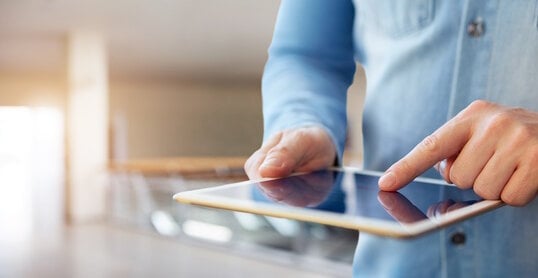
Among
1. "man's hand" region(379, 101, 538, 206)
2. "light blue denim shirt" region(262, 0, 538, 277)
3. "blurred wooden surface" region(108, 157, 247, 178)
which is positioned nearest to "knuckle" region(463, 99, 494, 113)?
"man's hand" region(379, 101, 538, 206)

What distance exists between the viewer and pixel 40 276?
2.97m

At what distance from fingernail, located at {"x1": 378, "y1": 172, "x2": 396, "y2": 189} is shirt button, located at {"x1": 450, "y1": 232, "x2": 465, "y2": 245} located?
0.55ft

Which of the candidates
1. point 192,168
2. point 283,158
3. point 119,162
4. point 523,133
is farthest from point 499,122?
point 119,162

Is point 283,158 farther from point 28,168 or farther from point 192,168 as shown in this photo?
point 192,168

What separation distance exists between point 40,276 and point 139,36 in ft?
5.52

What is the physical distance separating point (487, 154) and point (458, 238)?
0.58 feet

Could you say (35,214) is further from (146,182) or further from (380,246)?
(380,246)

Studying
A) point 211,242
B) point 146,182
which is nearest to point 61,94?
point 146,182

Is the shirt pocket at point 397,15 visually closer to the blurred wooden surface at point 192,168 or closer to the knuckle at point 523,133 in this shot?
the knuckle at point 523,133

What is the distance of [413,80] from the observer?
505mm

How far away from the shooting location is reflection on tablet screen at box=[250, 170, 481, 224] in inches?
11.6

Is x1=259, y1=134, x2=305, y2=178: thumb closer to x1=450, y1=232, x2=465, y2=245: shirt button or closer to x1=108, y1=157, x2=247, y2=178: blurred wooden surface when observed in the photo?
x1=450, y1=232, x2=465, y2=245: shirt button

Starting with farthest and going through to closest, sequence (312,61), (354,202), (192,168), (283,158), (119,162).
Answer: (119,162) → (192,168) → (312,61) → (283,158) → (354,202)

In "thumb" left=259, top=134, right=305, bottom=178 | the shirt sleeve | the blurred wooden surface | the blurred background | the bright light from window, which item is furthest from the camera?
the blurred wooden surface
